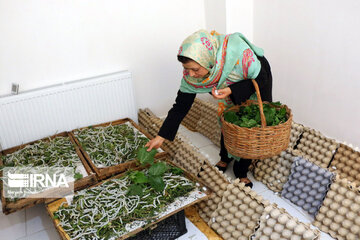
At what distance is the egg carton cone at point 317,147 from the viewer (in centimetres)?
→ 230

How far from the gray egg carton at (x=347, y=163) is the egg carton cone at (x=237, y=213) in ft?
2.26

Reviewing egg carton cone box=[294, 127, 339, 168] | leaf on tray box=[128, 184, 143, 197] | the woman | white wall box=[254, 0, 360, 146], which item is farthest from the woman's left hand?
white wall box=[254, 0, 360, 146]

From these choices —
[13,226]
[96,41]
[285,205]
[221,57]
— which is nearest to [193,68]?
[221,57]

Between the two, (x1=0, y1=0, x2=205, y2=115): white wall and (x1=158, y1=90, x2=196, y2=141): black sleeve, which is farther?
(x1=0, y1=0, x2=205, y2=115): white wall

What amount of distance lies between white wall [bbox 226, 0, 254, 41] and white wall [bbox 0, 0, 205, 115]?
375mm

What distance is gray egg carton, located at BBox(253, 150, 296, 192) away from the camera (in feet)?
7.47

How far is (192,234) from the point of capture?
6.55 feet

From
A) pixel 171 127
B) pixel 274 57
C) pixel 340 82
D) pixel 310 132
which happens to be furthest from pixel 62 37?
pixel 340 82

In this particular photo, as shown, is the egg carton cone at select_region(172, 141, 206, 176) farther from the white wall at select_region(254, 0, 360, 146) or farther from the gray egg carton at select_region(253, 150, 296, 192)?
the white wall at select_region(254, 0, 360, 146)

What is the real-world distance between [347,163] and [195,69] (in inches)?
50.8

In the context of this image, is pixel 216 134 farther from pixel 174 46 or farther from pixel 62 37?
pixel 62 37

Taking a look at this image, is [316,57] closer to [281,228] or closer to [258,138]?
[258,138]

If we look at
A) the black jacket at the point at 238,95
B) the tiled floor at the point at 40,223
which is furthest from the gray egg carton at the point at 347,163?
the black jacket at the point at 238,95

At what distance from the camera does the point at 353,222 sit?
1.82m
